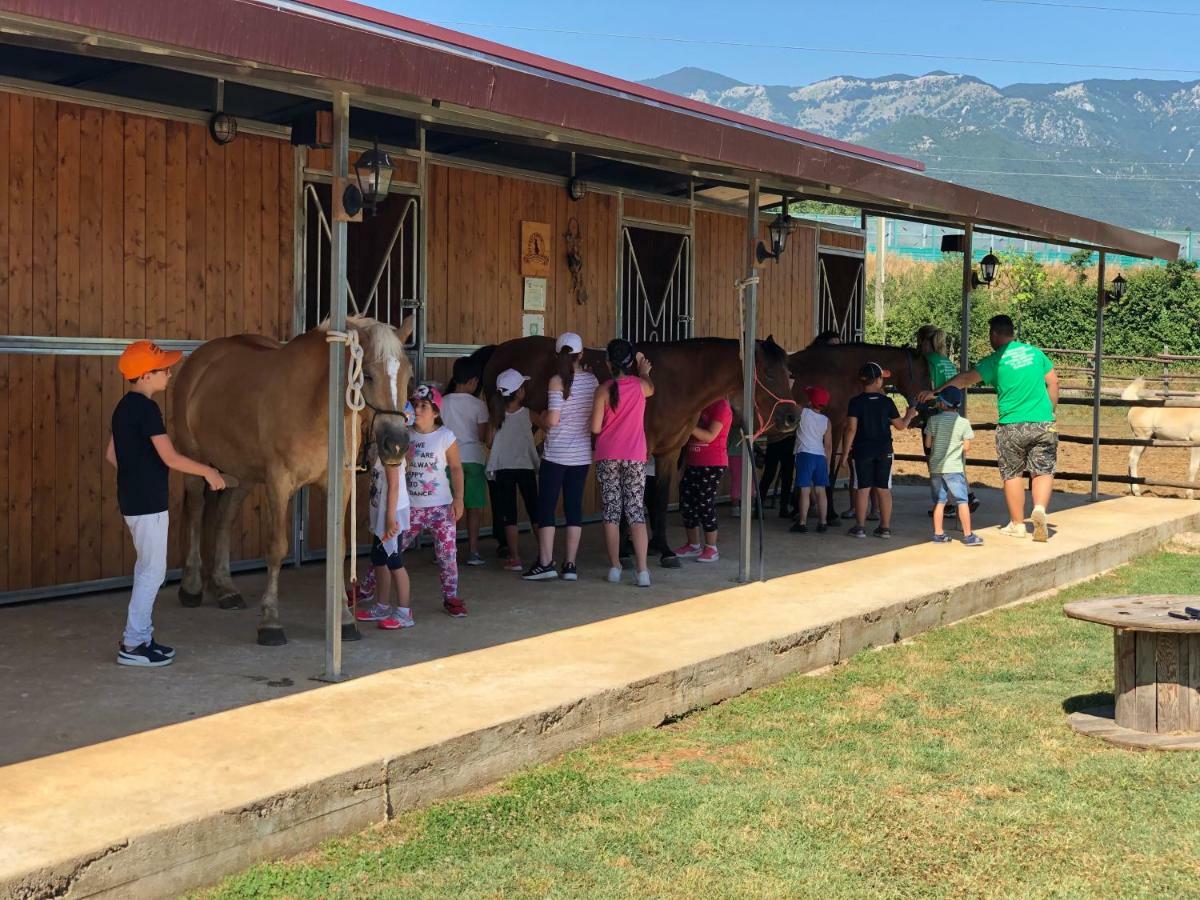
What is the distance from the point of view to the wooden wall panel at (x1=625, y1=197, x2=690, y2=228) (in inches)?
457

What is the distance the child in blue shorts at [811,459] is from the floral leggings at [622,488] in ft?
9.30

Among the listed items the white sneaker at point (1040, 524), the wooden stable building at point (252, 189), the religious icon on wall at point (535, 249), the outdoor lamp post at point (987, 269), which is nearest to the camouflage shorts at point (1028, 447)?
the white sneaker at point (1040, 524)

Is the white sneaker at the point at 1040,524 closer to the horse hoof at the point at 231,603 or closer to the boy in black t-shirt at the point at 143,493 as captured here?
the horse hoof at the point at 231,603

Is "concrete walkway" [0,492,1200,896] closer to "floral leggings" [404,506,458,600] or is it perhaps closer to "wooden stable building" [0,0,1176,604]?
"floral leggings" [404,506,458,600]

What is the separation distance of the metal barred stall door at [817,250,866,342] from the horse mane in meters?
9.15

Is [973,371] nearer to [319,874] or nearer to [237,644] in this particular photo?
[237,644]

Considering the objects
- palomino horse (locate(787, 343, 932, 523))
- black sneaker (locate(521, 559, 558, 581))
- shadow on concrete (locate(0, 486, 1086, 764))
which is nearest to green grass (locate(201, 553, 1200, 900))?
shadow on concrete (locate(0, 486, 1086, 764))

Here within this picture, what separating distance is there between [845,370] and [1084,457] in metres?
9.42

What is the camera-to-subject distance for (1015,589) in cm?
933

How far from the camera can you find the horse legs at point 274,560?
6.32 meters

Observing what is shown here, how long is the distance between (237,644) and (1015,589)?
17.9ft

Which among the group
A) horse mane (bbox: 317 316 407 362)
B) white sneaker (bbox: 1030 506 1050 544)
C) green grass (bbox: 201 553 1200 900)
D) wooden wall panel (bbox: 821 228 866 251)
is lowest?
green grass (bbox: 201 553 1200 900)

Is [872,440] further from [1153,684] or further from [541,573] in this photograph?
[1153,684]

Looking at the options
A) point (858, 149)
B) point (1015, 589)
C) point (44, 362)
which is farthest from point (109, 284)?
point (858, 149)
